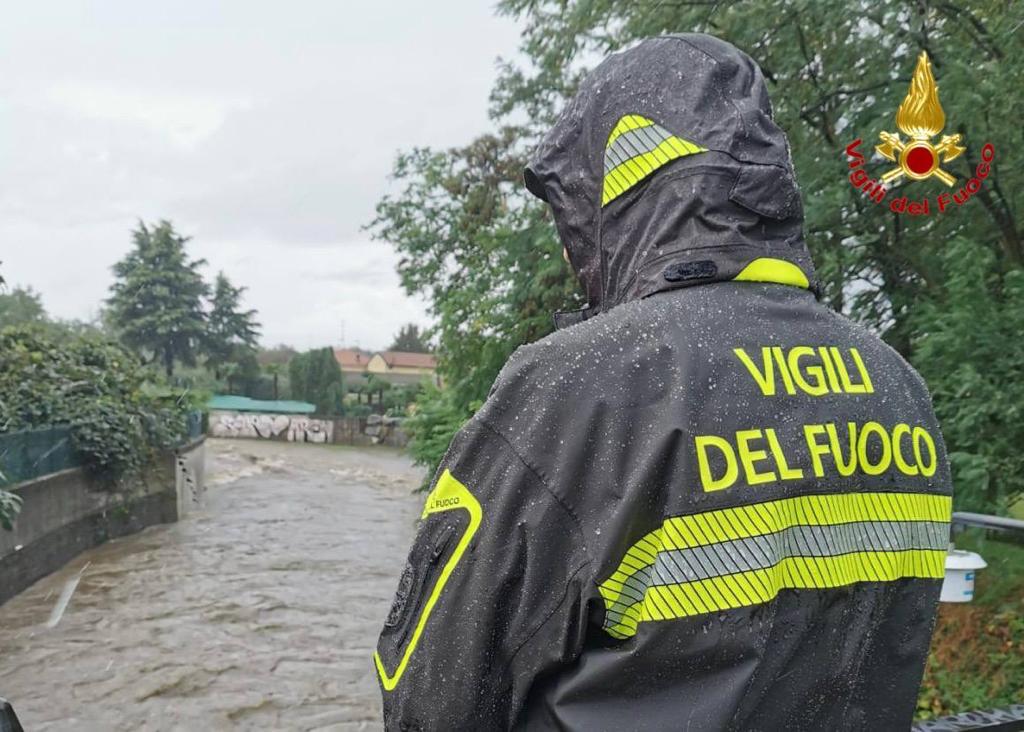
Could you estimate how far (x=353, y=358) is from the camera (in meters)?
64.1

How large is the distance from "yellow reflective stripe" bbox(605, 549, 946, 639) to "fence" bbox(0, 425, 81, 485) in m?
8.22

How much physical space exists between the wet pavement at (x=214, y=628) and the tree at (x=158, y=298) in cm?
3116

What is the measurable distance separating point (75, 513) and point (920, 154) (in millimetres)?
9451

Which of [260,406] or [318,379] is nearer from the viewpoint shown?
[260,406]

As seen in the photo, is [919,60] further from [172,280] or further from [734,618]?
[172,280]

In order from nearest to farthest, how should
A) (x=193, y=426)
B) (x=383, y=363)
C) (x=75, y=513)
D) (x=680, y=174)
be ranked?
(x=680, y=174)
(x=75, y=513)
(x=193, y=426)
(x=383, y=363)

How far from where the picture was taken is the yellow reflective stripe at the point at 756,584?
1.16 metres

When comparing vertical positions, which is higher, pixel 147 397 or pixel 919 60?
pixel 919 60

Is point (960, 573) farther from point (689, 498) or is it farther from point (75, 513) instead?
point (75, 513)

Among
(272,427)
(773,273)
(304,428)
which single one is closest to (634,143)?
(773,273)

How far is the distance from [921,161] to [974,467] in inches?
70.0

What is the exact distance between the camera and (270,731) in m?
5.77

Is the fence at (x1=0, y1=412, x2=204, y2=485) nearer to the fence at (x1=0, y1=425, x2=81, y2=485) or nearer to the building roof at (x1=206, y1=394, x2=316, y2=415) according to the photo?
the fence at (x1=0, y1=425, x2=81, y2=485)

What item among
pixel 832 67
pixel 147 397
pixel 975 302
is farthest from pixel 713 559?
pixel 147 397
